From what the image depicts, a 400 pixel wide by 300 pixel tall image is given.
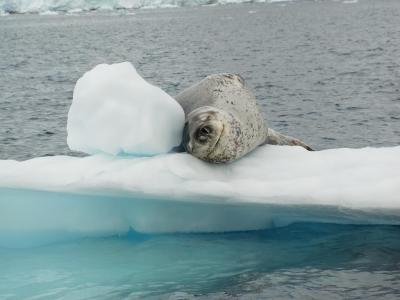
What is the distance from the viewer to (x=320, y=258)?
588 centimetres

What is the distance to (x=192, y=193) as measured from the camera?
6.05 m

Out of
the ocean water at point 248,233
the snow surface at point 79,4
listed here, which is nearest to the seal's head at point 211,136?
the ocean water at point 248,233

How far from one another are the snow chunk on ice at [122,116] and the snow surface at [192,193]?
19 centimetres

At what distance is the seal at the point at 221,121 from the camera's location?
21.2 ft

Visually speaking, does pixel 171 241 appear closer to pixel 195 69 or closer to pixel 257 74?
pixel 257 74

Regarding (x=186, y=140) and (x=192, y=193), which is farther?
(x=186, y=140)

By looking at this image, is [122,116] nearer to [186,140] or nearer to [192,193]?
[186,140]

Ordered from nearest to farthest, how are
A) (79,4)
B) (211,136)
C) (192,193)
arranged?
(192,193), (211,136), (79,4)

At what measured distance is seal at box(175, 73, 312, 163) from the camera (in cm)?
646

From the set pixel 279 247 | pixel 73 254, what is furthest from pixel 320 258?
pixel 73 254

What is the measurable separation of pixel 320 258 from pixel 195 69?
93.7 ft

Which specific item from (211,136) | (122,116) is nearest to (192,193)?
(211,136)

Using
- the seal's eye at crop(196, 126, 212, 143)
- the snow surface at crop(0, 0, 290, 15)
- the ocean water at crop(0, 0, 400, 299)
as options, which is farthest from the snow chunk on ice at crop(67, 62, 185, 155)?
the snow surface at crop(0, 0, 290, 15)

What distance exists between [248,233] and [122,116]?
5.41 ft
